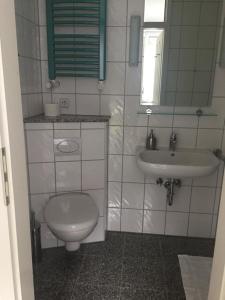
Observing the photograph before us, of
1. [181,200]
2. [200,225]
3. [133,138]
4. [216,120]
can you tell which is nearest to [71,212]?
[133,138]

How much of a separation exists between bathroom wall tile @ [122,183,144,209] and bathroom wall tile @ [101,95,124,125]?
0.58 meters

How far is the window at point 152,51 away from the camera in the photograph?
1887 mm

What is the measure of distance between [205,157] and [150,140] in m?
0.45

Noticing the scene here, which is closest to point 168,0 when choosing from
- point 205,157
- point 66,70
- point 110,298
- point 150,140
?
point 66,70

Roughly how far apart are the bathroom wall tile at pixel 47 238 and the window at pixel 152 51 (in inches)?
51.3

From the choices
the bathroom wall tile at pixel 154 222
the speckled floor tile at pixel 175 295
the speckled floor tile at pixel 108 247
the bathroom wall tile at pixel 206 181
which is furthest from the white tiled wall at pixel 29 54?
the speckled floor tile at pixel 175 295

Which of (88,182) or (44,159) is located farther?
(88,182)

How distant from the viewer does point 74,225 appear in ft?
5.24

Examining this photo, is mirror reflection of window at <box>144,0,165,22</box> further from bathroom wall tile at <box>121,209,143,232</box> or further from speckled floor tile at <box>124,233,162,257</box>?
speckled floor tile at <box>124,233,162,257</box>

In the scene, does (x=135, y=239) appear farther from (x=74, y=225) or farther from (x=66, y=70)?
(x=66, y=70)

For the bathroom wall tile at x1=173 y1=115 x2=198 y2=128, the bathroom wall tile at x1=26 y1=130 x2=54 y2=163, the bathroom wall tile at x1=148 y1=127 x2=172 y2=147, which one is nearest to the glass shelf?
the bathroom wall tile at x1=173 y1=115 x2=198 y2=128

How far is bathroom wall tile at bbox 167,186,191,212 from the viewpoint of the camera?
7.18 feet

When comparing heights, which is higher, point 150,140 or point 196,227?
point 150,140

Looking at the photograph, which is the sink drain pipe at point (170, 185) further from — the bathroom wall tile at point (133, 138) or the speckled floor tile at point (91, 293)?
the speckled floor tile at point (91, 293)
